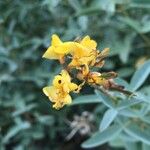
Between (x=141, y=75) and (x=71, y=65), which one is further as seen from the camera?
(x=141, y=75)

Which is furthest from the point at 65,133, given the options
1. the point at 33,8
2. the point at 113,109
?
the point at 113,109

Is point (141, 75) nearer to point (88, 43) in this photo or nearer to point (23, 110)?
point (88, 43)

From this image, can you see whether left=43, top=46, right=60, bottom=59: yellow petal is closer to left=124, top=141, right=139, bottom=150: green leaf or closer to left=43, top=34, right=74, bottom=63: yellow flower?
left=43, top=34, right=74, bottom=63: yellow flower

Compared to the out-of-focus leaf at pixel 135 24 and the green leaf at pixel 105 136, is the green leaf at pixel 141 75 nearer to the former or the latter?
the green leaf at pixel 105 136

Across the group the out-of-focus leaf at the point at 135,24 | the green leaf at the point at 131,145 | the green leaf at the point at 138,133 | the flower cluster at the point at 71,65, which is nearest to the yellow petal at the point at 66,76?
the flower cluster at the point at 71,65

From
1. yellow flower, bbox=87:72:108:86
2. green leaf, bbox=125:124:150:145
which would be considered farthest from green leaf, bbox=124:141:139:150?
yellow flower, bbox=87:72:108:86

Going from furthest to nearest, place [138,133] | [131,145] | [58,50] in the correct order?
[131,145] → [138,133] → [58,50]

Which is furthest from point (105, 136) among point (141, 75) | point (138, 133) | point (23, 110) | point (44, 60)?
point (44, 60)

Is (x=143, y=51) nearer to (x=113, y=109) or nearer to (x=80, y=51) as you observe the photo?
(x=113, y=109)
